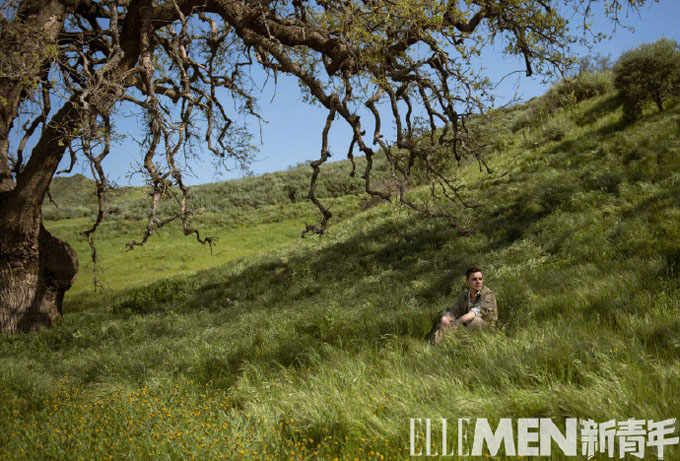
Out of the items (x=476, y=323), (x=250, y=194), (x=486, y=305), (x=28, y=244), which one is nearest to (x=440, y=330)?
(x=476, y=323)

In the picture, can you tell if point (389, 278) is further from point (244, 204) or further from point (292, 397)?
point (244, 204)

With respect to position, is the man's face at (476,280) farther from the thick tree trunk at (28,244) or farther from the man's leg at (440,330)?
the thick tree trunk at (28,244)

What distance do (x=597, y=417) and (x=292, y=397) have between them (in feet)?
8.17

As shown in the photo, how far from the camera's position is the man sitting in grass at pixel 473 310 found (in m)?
5.39

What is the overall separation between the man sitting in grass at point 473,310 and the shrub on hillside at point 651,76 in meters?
11.6

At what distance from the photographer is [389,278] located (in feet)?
32.6

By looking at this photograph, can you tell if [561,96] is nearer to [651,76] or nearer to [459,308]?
[651,76]

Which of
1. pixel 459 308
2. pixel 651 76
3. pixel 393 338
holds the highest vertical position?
pixel 651 76

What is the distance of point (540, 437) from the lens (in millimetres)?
2689

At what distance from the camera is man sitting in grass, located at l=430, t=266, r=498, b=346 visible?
5.39 m

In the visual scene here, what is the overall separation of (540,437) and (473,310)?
9.49 ft

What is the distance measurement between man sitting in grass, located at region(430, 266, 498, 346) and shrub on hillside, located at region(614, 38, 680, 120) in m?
11.6

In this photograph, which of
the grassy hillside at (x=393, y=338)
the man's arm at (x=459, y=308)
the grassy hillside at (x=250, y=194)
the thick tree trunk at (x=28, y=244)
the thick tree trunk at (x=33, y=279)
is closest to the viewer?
the grassy hillside at (x=393, y=338)

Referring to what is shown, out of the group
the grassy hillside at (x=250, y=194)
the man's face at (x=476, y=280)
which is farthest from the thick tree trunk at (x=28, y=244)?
the grassy hillside at (x=250, y=194)
